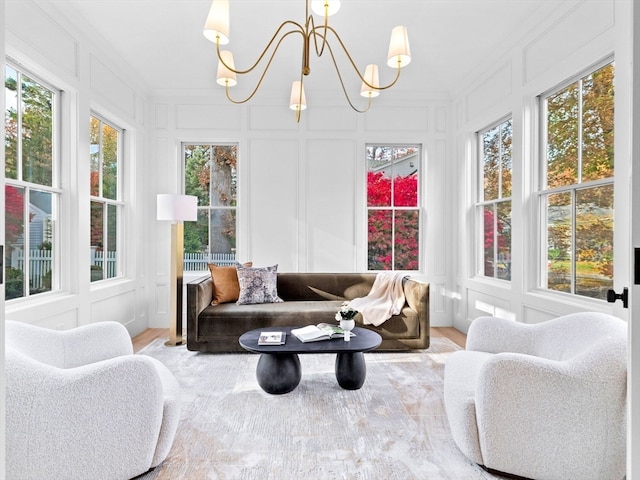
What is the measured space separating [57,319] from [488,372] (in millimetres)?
3110

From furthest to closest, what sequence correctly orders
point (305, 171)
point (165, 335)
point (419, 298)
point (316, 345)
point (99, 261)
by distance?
point (305, 171), point (165, 335), point (99, 261), point (419, 298), point (316, 345)

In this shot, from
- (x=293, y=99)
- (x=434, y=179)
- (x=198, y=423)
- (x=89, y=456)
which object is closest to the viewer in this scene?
(x=89, y=456)

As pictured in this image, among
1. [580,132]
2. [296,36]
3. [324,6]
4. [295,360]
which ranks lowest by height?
[295,360]

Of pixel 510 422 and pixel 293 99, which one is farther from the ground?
pixel 293 99

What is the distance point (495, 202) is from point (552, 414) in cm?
271

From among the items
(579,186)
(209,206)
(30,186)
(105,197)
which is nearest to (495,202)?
(579,186)

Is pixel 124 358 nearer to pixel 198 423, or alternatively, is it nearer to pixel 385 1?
pixel 198 423

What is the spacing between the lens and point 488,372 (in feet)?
5.54

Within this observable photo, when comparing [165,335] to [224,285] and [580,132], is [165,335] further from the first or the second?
[580,132]

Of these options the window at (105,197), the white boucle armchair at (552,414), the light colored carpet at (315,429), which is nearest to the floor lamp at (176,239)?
the window at (105,197)

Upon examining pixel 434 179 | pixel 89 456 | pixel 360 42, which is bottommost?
pixel 89 456

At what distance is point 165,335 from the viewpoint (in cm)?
427

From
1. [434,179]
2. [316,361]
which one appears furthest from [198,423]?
[434,179]

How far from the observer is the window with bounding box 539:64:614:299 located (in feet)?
8.50
